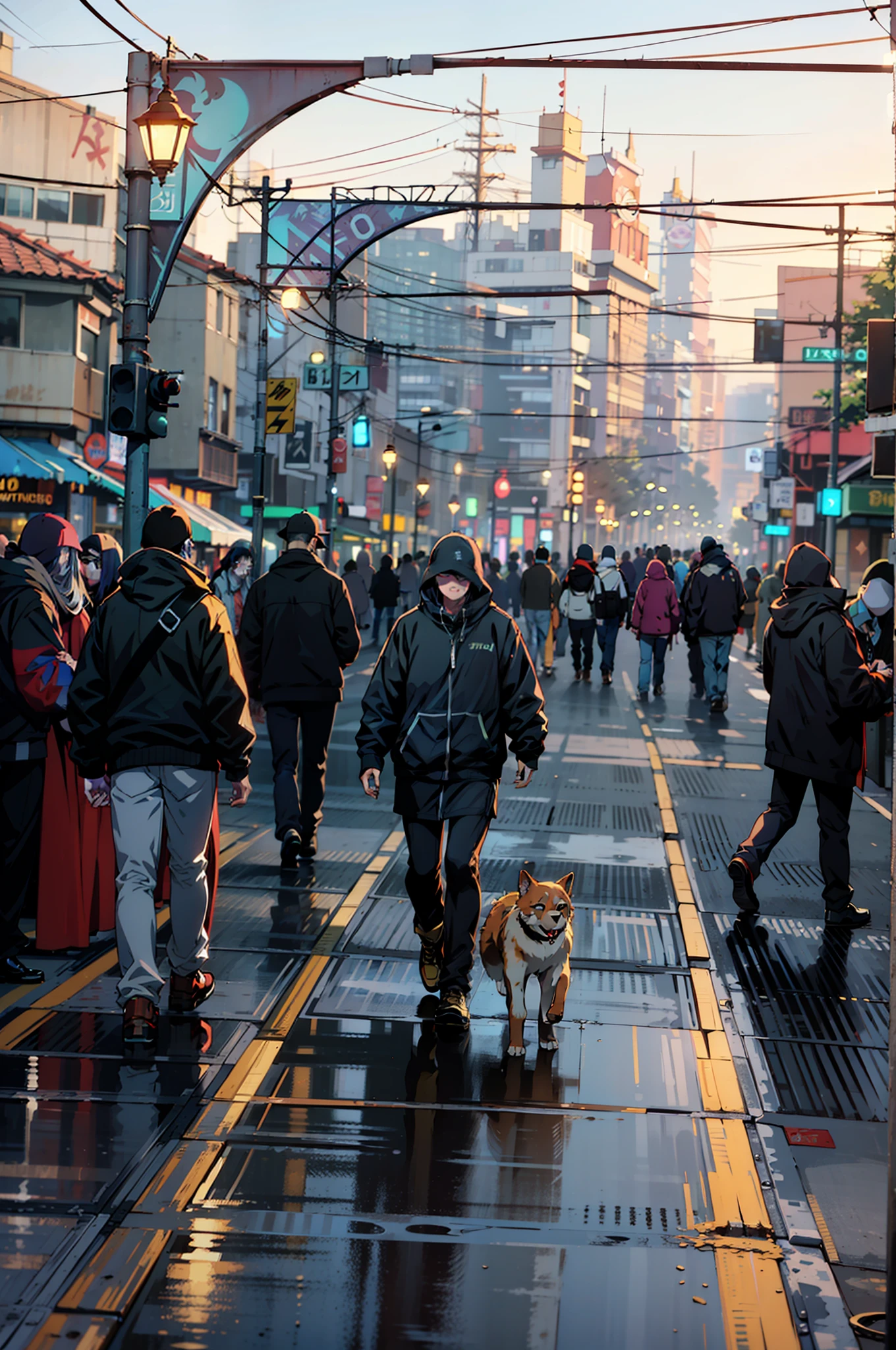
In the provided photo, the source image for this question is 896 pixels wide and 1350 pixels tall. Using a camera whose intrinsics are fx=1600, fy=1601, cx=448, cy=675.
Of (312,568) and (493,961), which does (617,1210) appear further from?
(312,568)

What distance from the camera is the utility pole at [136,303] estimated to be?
1231 cm

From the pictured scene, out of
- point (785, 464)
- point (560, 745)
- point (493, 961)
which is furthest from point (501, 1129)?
point (785, 464)

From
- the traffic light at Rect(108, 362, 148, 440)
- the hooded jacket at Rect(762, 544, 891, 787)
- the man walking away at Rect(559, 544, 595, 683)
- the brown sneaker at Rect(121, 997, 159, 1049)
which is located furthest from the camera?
the man walking away at Rect(559, 544, 595, 683)

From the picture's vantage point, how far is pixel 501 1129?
5383 millimetres

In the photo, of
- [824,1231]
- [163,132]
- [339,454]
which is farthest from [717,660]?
[339,454]

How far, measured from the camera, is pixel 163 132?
12.1 m

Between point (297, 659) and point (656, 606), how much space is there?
12.6 metres

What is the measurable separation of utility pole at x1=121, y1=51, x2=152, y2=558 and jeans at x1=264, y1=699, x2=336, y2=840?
2798 millimetres

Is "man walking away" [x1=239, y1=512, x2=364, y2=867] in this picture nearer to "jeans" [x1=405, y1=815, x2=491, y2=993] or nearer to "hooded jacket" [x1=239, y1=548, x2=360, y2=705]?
"hooded jacket" [x1=239, y1=548, x2=360, y2=705]

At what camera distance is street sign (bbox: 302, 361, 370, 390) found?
1518 inches

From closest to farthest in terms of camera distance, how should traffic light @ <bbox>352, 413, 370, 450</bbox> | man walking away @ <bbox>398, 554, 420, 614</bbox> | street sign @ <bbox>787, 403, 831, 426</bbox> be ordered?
man walking away @ <bbox>398, 554, 420, 614</bbox>, traffic light @ <bbox>352, 413, 370, 450</bbox>, street sign @ <bbox>787, 403, 831, 426</bbox>

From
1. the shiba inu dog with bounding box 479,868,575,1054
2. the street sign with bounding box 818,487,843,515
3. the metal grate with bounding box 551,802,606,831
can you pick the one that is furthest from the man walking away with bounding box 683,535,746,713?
the street sign with bounding box 818,487,843,515

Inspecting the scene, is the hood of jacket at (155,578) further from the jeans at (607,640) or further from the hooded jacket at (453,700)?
the jeans at (607,640)

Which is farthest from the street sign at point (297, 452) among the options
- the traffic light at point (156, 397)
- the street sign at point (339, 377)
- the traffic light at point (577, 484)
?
the traffic light at point (156, 397)
